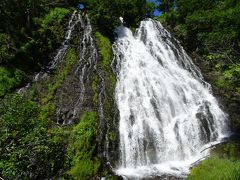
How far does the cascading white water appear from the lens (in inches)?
602

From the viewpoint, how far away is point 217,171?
9812 millimetres

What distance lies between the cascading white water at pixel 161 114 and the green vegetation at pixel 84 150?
1.47 metres

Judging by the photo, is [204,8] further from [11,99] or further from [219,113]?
[11,99]

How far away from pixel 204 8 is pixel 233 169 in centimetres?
2485

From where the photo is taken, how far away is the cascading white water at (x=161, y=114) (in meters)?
15.3

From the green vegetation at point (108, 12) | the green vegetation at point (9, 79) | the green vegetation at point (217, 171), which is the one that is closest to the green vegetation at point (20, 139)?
the green vegetation at point (217, 171)

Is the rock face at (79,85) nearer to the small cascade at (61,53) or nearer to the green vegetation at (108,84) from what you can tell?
the small cascade at (61,53)

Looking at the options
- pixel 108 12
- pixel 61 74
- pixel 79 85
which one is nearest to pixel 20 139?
pixel 79 85

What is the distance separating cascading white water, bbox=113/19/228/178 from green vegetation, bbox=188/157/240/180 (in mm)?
2761

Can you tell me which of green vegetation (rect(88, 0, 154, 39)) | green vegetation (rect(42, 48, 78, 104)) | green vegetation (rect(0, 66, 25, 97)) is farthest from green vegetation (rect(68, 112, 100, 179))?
green vegetation (rect(88, 0, 154, 39))

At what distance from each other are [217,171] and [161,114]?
8166 mm

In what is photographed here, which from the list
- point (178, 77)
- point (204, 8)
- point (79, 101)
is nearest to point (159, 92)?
point (178, 77)

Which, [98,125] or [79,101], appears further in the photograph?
[79,101]

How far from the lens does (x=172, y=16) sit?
33875 millimetres
